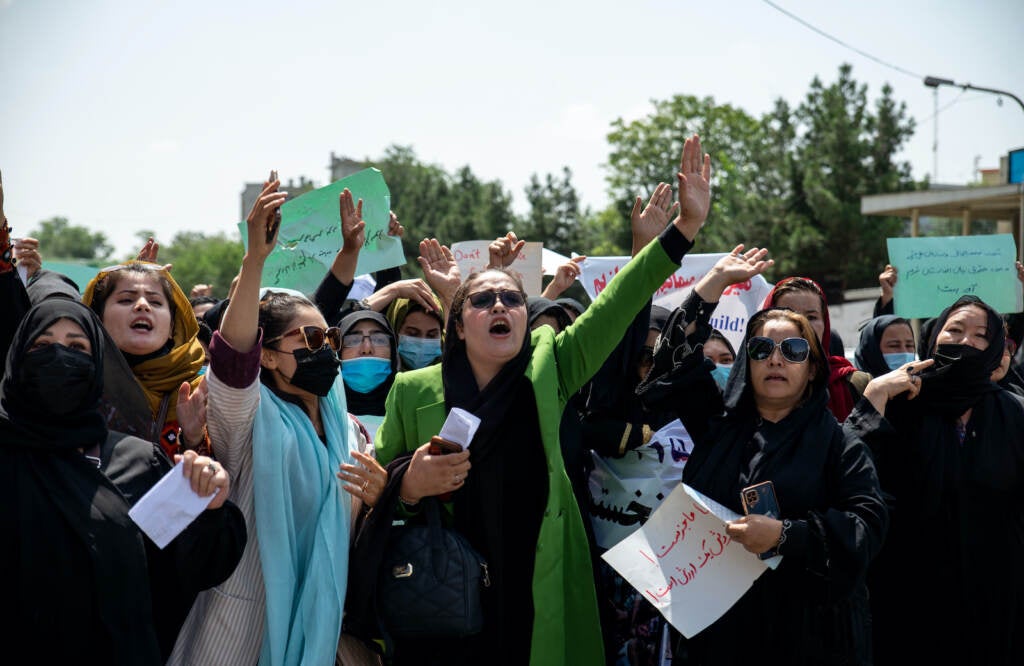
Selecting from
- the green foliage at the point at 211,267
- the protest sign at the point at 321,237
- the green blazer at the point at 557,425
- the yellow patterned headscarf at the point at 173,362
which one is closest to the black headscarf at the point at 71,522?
the yellow patterned headscarf at the point at 173,362

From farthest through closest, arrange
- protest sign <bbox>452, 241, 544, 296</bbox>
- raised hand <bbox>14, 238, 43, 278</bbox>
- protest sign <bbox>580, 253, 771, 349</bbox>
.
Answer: protest sign <bbox>452, 241, 544, 296</bbox>
protest sign <bbox>580, 253, 771, 349</bbox>
raised hand <bbox>14, 238, 43, 278</bbox>

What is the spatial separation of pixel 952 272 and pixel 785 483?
9.51 feet

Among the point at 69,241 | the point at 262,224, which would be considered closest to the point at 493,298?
the point at 262,224

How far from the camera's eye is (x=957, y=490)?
12.3 ft

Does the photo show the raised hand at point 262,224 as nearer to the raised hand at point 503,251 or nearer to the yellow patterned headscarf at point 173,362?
the yellow patterned headscarf at point 173,362

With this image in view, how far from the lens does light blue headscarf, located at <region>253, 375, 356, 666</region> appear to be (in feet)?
9.36

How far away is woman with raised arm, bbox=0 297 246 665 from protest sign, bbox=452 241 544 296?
11.3ft

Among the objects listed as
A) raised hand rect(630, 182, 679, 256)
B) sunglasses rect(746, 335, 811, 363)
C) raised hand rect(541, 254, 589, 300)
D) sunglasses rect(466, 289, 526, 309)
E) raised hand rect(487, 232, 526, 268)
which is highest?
raised hand rect(630, 182, 679, 256)

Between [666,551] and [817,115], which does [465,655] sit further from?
[817,115]

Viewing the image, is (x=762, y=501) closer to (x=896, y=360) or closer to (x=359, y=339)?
(x=359, y=339)

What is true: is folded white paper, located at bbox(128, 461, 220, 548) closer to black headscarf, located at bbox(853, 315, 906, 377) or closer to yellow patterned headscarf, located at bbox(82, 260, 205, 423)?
yellow patterned headscarf, located at bbox(82, 260, 205, 423)

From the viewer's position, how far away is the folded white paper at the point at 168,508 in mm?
2471

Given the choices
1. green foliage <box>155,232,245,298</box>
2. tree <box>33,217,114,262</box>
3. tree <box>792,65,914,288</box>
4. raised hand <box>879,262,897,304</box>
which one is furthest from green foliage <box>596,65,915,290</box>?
tree <box>33,217,114,262</box>

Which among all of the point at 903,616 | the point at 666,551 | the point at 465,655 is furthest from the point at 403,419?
the point at 903,616
